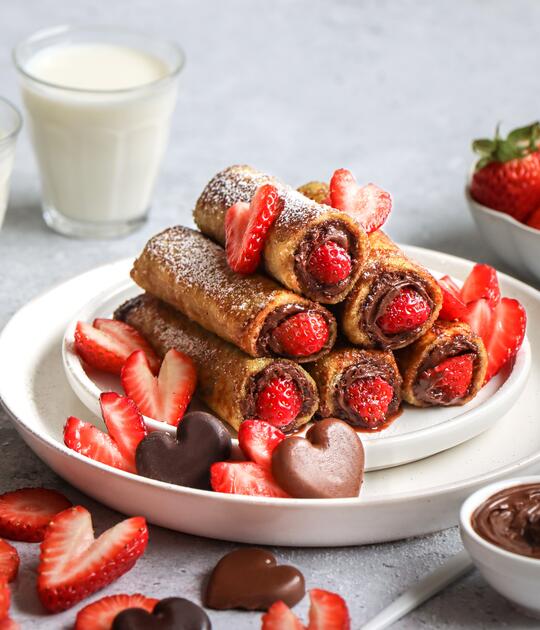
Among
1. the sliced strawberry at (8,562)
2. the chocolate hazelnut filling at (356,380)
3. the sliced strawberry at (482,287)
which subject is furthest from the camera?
the sliced strawberry at (482,287)

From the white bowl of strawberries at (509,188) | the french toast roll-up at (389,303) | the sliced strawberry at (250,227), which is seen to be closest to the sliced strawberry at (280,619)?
the french toast roll-up at (389,303)

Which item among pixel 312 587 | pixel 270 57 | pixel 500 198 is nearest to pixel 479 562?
pixel 312 587

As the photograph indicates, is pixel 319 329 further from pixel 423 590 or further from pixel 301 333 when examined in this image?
pixel 423 590

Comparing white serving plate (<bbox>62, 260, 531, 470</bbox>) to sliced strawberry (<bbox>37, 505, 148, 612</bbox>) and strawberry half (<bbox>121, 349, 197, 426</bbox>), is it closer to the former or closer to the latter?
strawberry half (<bbox>121, 349, 197, 426</bbox>)

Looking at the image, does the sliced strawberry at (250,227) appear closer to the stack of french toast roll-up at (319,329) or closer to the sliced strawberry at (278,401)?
the stack of french toast roll-up at (319,329)

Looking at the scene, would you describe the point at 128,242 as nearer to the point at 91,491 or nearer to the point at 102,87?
the point at 102,87

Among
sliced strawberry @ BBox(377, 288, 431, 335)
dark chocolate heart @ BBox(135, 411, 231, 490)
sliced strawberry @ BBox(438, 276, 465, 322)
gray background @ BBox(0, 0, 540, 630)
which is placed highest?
sliced strawberry @ BBox(377, 288, 431, 335)

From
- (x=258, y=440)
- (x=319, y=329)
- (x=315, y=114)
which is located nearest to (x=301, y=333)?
(x=319, y=329)

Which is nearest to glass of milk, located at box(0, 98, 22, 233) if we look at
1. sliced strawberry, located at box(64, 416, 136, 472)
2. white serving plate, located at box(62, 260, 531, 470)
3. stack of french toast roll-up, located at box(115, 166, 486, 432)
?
white serving plate, located at box(62, 260, 531, 470)
